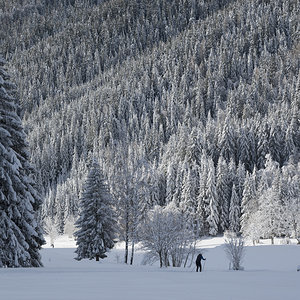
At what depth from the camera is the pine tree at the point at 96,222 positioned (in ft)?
106

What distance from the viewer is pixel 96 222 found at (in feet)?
108

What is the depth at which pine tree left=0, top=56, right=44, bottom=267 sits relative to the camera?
1686cm

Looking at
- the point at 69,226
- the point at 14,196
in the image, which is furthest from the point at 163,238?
the point at 69,226

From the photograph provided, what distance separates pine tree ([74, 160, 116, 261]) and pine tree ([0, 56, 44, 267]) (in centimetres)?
1314

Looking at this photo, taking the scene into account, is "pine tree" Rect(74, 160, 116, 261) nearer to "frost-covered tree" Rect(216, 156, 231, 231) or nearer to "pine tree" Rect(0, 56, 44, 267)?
"pine tree" Rect(0, 56, 44, 267)

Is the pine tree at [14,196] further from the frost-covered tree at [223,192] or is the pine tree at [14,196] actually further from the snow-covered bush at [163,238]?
the frost-covered tree at [223,192]

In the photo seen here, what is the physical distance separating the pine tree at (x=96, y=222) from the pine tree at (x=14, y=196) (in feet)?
43.1

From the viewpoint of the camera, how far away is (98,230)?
32375 mm

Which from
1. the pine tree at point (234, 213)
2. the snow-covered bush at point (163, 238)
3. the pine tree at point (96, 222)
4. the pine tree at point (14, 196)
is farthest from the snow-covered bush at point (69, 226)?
the pine tree at point (14, 196)

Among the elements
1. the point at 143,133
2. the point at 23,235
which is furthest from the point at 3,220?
the point at 143,133

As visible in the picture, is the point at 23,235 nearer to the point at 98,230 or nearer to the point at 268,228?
the point at 98,230

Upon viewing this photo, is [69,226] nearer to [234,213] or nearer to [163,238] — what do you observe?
[234,213]

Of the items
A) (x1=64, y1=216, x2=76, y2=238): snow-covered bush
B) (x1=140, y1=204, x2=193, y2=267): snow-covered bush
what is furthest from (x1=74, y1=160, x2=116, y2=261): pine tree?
(x1=64, y1=216, x2=76, y2=238): snow-covered bush

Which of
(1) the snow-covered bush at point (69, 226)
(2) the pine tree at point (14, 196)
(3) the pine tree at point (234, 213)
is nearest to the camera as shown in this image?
(2) the pine tree at point (14, 196)
